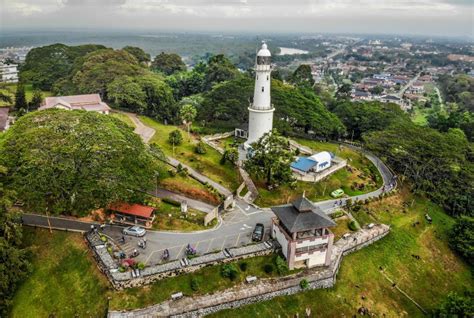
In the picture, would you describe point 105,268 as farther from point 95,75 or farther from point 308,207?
point 95,75

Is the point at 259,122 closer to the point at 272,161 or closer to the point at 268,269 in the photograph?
the point at 272,161

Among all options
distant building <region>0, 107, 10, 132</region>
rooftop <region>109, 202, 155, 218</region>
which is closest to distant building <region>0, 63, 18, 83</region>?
distant building <region>0, 107, 10, 132</region>

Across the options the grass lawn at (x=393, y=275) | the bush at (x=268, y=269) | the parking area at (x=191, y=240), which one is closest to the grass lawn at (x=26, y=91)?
the parking area at (x=191, y=240)

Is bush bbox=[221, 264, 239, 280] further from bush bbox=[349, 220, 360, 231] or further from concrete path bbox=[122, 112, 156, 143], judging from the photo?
concrete path bbox=[122, 112, 156, 143]

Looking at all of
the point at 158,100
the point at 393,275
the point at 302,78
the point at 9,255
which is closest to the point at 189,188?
the point at 9,255

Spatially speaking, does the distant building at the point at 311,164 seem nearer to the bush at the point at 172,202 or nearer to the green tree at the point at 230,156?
the green tree at the point at 230,156
